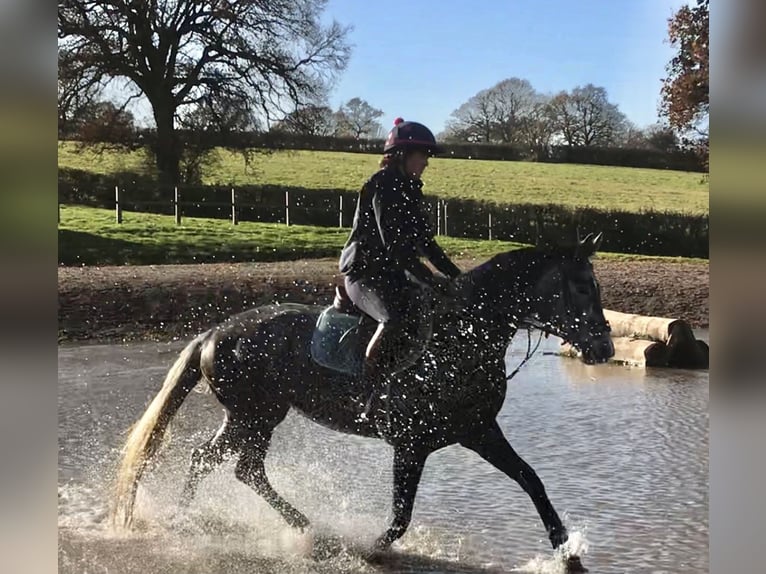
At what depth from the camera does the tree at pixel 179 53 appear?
427cm

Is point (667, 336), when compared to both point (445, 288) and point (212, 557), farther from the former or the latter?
point (212, 557)

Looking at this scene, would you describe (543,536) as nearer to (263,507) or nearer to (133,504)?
(263,507)

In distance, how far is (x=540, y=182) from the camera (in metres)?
4.15

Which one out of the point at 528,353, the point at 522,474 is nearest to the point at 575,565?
the point at 522,474

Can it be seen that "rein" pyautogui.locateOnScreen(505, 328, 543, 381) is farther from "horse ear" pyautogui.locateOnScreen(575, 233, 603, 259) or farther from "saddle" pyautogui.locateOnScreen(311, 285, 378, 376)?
"saddle" pyautogui.locateOnScreen(311, 285, 378, 376)

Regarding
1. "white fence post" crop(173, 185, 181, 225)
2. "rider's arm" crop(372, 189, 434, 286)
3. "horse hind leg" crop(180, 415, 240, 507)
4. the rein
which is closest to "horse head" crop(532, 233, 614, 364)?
the rein

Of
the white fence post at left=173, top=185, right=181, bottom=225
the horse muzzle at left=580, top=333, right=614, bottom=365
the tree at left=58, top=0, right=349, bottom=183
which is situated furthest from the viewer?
the white fence post at left=173, top=185, right=181, bottom=225

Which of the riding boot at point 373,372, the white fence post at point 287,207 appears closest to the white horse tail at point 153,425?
the white fence post at point 287,207

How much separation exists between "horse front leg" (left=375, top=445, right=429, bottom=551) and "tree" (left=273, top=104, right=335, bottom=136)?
5.28 ft

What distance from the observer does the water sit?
3.92 meters

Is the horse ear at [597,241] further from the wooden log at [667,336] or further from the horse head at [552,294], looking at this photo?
the wooden log at [667,336]

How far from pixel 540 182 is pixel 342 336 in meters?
1.23
